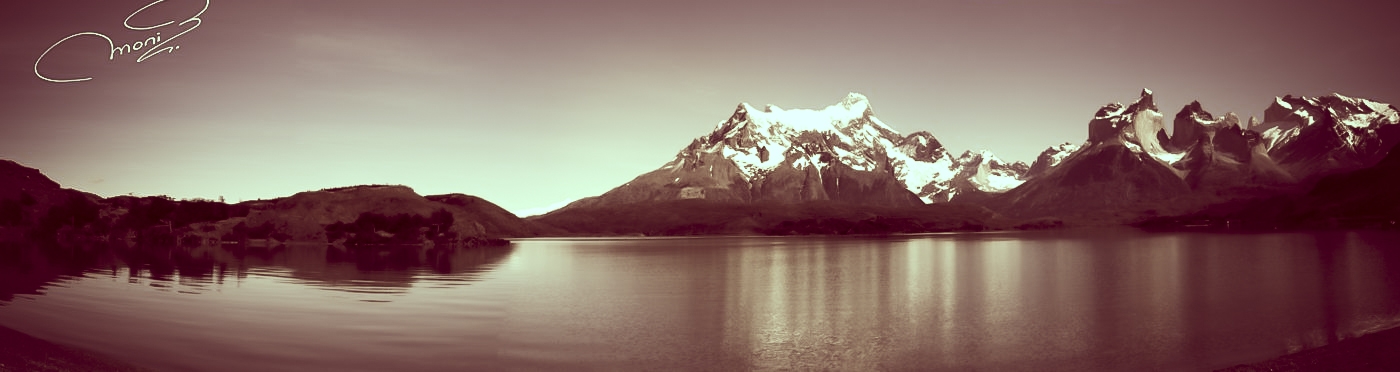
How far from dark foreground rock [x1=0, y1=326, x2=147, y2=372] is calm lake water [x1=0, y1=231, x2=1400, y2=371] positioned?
2025 millimetres

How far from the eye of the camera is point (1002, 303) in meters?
88.7

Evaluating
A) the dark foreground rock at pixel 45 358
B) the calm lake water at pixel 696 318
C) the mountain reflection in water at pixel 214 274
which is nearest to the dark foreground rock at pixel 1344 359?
the calm lake water at pixel 696 318

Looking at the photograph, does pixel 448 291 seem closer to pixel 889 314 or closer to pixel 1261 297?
pixel 889 314

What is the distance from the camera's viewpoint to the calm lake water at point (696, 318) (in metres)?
54.1

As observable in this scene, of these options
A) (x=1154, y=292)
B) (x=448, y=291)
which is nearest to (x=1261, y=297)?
(x=1154, y=292)

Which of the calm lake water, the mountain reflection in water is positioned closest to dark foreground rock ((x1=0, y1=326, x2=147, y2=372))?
the calm lake water

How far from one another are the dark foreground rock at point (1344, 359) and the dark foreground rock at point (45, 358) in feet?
210

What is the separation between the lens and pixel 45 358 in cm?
4753

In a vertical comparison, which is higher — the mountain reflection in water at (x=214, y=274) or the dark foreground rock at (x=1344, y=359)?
the mountain reflection in water at (x=214, y=274)

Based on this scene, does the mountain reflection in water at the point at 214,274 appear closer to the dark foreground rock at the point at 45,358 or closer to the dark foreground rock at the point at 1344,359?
the dark foreground rock at the point at 45,358

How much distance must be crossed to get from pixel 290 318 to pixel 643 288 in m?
48.2

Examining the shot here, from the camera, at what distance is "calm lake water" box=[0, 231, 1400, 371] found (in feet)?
177

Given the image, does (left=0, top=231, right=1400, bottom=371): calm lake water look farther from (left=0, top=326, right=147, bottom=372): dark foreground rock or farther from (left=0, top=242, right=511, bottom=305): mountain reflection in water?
(left=0, top=326, right=147, bottom=372): dark foreground rock

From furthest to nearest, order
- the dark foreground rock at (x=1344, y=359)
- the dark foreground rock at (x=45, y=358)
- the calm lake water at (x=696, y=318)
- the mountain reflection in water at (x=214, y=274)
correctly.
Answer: the mountain reflection in water at (x=214, y=274) → the calm lake water at (x=696, y=318) → the dark foreground rock at (x=1344, y=359) → the dark foreground rock at (x=45, y=358)
